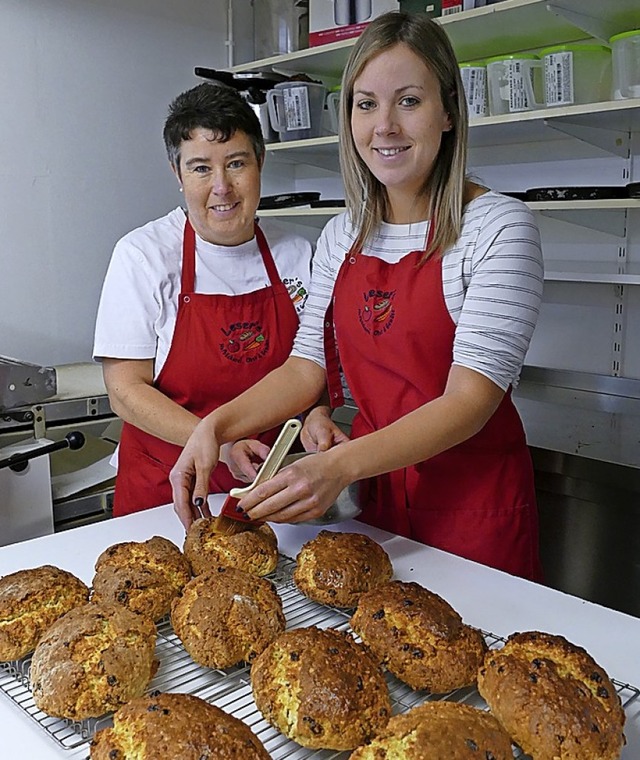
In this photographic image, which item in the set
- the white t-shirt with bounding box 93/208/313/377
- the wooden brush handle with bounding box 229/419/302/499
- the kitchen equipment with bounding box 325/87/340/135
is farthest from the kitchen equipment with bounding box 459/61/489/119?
the wooden brush handle with bounding box 229/419/302/499

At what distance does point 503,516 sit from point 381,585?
1.57 ft

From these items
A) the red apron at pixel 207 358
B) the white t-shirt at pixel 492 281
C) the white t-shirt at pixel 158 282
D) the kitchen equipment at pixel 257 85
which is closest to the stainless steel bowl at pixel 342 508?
the white t-shirt at pixel 492 281

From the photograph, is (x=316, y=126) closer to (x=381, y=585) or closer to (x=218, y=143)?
(x=218, y=143)

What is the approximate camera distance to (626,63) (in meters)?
1.91

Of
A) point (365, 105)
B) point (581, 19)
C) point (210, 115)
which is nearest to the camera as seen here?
point (365, 105)

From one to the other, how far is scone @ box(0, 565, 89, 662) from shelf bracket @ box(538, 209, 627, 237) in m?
1.61

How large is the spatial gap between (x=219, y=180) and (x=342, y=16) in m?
1.30

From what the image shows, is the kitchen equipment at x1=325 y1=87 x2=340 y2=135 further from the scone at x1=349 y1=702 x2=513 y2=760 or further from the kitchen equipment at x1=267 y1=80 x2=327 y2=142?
the scone at x1=349 y1=702 x2=513 y2=760

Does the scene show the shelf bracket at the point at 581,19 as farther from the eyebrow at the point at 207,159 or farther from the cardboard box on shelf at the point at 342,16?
the eyebrow at the point at 207,159

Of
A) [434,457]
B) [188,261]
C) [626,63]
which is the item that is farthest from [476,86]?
[434,457]

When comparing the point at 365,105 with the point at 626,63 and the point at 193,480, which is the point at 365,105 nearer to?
the point at 193,480

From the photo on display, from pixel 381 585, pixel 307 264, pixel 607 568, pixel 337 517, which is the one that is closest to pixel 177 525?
pixel 337 517

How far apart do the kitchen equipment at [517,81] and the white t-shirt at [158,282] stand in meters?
0.82

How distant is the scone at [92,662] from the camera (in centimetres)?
81
